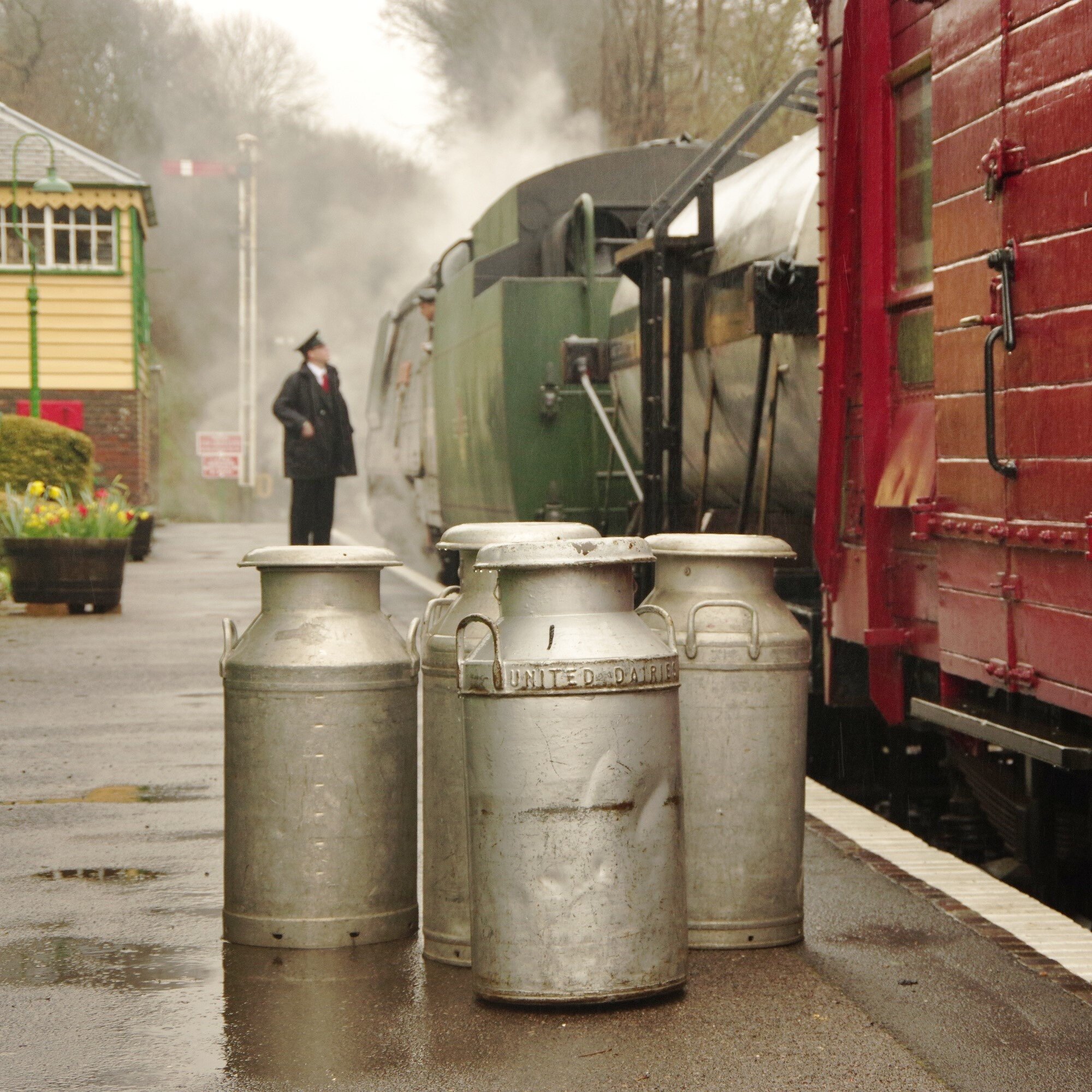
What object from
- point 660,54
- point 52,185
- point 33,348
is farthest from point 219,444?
point 52,185

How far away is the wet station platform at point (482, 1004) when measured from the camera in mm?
3637

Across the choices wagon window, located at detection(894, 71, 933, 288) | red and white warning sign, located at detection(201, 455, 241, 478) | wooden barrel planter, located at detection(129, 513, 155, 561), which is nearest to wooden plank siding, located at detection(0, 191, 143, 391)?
wooden barrel planter, located at detection(129, 513, 155, 561)

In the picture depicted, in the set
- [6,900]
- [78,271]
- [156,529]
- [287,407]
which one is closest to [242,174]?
[156,529]

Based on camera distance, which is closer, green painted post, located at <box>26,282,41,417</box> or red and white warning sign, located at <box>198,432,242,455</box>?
green painted post, located at <box>26,282,41,417</box>

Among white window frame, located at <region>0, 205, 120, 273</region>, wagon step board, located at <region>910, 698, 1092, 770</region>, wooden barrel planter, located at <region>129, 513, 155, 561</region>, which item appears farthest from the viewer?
white window frame, located at <region>0, 205, 120, 273</region>

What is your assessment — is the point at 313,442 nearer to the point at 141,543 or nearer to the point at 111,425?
the point at 141,543

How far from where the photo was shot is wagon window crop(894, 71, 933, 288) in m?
5.80

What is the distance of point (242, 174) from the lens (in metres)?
47.0

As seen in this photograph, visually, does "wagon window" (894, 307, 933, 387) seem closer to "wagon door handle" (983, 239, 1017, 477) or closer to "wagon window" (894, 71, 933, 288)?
"wagon window" (894, 71, 933, 288)

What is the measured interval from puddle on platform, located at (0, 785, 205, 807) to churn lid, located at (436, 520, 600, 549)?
8.78 ft

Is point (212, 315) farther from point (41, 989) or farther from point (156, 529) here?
point (41, 989)

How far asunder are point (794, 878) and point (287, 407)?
989cm

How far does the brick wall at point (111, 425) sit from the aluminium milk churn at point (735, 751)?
23316 mm

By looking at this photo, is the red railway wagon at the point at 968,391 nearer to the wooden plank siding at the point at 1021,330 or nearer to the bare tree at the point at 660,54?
the wooden plank siding at the point at 1021,330
